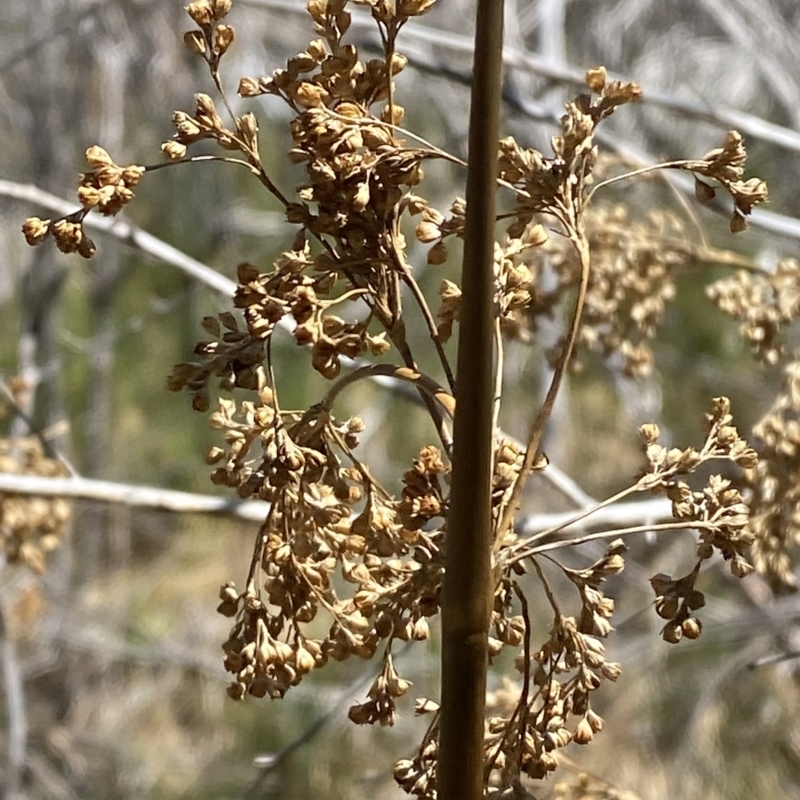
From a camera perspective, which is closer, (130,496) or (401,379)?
(401,379)

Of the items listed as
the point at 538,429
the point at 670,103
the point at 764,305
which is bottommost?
the point at 538,429

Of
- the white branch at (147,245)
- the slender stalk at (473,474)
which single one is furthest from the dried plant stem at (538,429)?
the white branch at (147,245)

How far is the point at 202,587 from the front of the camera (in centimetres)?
291

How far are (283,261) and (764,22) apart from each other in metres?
1.55

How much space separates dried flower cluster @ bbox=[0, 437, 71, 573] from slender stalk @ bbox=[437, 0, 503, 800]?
70 cm

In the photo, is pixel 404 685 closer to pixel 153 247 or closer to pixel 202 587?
pixel 153 247

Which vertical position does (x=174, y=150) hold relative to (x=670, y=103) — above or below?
below

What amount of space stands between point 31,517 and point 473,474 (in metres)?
0.78

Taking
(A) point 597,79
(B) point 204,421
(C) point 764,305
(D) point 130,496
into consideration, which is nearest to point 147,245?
(D) point 130,496

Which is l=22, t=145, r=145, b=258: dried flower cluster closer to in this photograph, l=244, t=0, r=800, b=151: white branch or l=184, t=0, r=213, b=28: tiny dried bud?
l=184, t=0, r=213, b=28: tiny dried bud

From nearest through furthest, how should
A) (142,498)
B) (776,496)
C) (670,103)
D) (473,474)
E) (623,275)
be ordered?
(473,474) → (776,496) → (623,275) → (142,498) → (670,103)

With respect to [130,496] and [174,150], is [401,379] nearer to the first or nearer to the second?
[174,150]

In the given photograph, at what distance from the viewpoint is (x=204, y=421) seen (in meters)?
2.93

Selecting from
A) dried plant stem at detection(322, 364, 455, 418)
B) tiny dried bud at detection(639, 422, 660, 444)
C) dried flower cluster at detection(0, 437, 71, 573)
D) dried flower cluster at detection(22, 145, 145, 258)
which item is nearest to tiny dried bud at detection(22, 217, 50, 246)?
dried flower cluster at detection(22, 145, 145, 258)
